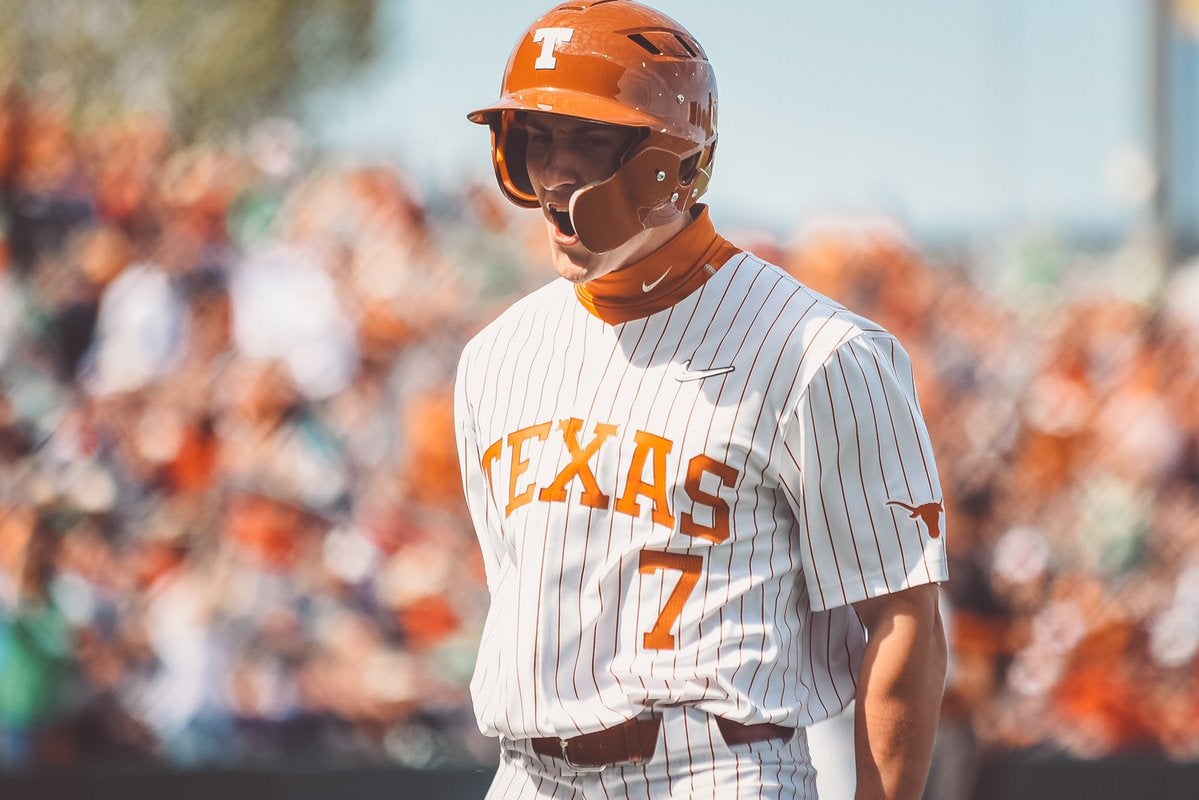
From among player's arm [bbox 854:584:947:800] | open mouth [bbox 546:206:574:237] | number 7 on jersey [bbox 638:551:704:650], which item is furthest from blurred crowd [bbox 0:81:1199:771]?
open mouth [bbox 546:206:574:237]

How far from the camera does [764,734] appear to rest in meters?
1.81

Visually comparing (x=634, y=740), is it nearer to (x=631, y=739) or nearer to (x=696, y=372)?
(x=631, y=739)

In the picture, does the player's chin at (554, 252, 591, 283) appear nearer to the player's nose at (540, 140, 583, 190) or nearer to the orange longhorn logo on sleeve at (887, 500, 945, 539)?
the player's nose at (540, 140, 583, 190)

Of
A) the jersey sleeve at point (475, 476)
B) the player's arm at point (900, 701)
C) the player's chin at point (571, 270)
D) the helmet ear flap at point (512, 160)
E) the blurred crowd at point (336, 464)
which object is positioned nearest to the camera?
the player's arm at point (900, 701)

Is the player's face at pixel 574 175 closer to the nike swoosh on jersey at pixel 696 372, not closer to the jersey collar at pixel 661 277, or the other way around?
the jersey collar at pixel 661 277

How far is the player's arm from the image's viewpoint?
1.78 m

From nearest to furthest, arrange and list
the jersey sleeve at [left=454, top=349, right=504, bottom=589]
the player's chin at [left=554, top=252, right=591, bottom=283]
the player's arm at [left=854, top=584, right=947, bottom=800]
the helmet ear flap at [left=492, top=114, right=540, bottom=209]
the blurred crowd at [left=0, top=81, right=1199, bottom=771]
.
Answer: the player's arm at [left=854, top=584, right=947, bottom=800] → the player's chin at [left=554, top=252, right=591, bottom=283] → the helmet ear flap at [left=492, top=114, right=540, bottom=209] → the jersey sleeve at [left=454, top=349, right=504, bottom=589] → the blurred crowd at [left=0, top=81, right=1199, bottom=771]

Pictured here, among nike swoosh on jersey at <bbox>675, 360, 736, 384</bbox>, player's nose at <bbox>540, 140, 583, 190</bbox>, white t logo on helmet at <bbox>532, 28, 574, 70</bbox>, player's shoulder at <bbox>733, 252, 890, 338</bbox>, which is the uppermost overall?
white t logo on helmet at <bbox>532, 28, 574, 70</bbox>

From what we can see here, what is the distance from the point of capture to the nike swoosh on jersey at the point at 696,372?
1850 mm

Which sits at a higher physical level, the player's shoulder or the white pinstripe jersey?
the player's shoulder

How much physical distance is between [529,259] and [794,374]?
148 inches

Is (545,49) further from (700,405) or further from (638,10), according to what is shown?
(700,405)

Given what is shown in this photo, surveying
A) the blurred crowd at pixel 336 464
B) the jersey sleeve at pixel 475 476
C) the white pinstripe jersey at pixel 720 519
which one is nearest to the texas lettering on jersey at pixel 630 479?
the white pinstripe jersey at pixel 720 519

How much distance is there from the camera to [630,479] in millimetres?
1834
